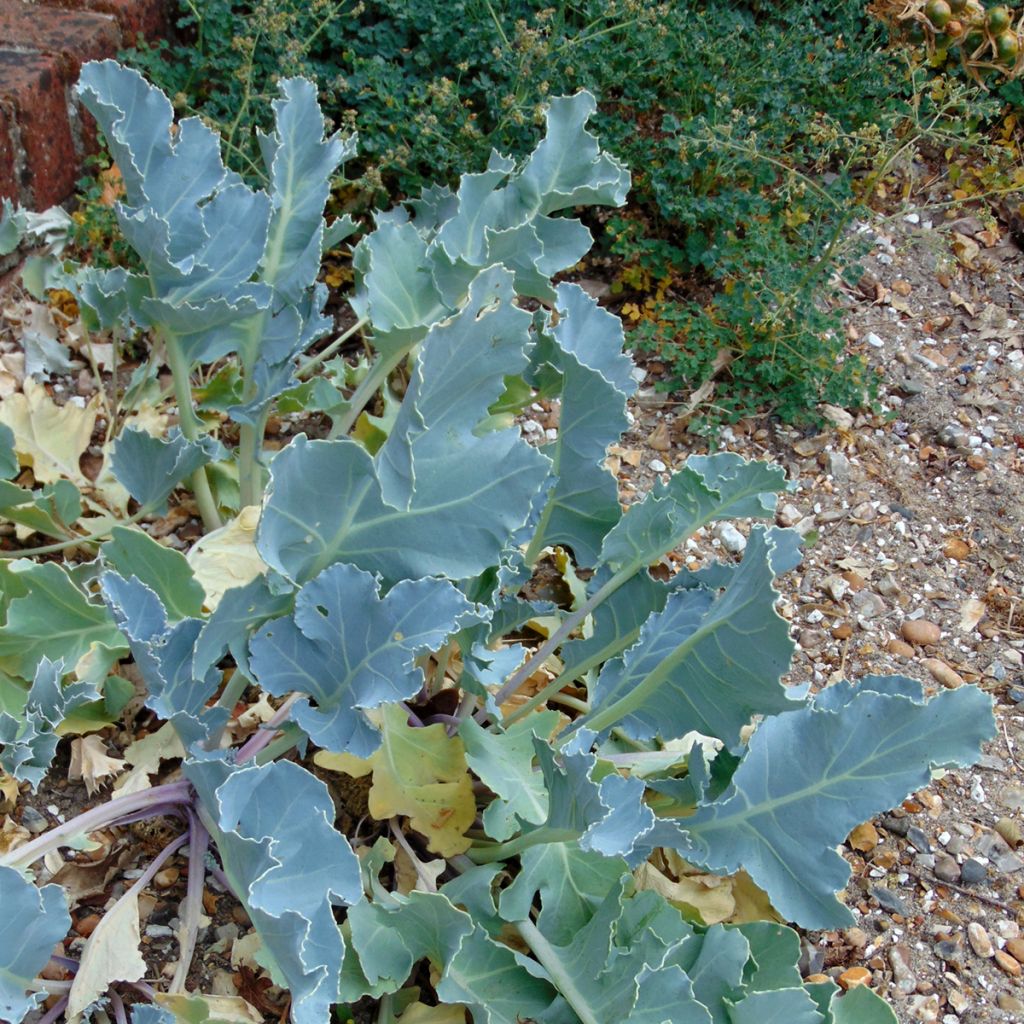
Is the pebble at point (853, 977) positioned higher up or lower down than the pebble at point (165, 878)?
lower down

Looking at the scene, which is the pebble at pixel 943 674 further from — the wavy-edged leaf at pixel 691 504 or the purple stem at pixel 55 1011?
the purple stem at pixel 55 1011

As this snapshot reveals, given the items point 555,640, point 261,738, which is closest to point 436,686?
point 555,640

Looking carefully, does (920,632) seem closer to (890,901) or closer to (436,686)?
(890,901)

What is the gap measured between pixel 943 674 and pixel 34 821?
1.73 meters

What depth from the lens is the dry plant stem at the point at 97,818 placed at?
1688 mm

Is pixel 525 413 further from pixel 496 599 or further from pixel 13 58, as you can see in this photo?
pixel 13 58

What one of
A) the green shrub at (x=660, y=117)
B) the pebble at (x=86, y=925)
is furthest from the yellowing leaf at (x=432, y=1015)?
the green shrub at (x=660, y=117)

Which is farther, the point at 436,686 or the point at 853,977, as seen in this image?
the point at 436,686

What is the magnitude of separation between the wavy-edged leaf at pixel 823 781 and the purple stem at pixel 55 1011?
2.87ft

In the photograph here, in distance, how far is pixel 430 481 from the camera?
1646 mm

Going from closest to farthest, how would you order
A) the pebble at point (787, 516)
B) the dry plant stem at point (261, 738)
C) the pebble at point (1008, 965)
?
1. the dry plant stem at point (261, 738)
2. the pebble at point (1008, 965)
3. the pebble at point (787, 516)

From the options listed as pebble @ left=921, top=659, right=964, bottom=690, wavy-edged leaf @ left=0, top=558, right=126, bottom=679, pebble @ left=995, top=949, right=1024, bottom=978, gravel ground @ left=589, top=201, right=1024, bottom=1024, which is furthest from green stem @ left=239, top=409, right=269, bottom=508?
pebble @ left=995, top=949, right=1024, bottom=978

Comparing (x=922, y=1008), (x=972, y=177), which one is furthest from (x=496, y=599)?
(x=972, y=177)

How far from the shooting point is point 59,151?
295 centimetres
